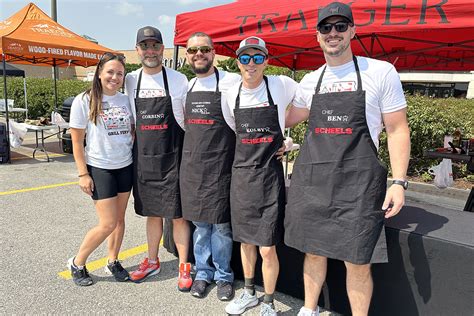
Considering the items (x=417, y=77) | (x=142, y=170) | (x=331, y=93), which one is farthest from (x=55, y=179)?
(x=417, y=77)

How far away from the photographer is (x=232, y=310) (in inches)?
101

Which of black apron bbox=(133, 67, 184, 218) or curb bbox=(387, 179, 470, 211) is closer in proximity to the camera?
black apron bbox=(133, 67, 184, 218)

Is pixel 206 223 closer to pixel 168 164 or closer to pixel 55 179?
pixel 168 164

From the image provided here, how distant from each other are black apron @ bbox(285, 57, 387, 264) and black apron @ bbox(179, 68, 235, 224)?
24.2 inches

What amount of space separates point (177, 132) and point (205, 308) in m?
1.25

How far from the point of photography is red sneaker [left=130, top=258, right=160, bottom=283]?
300 centimetres

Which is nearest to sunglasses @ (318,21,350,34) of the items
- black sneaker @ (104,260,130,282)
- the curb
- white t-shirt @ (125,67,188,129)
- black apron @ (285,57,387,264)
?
black apron @ (285,57,387,264)

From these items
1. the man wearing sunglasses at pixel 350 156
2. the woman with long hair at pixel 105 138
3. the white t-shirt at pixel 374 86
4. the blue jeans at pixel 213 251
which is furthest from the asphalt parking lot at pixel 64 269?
the white t-shirt at pixel 374 86

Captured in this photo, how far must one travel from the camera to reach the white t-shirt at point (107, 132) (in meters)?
2.69

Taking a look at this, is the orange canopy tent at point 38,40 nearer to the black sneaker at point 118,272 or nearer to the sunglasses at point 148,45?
the sunglasses at point 148,45

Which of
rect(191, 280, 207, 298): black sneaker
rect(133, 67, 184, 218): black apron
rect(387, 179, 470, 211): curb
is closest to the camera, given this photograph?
rect(133, 67, 184, 218): black apron

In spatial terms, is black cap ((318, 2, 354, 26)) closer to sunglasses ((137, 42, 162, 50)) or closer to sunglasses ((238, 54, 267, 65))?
sunglasses ((238, 54, 267, 65))

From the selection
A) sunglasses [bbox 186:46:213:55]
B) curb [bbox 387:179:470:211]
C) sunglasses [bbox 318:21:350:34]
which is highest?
sunglasses [bbox 318:21:350:34]

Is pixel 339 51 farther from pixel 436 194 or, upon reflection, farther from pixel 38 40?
pixel 38 40
